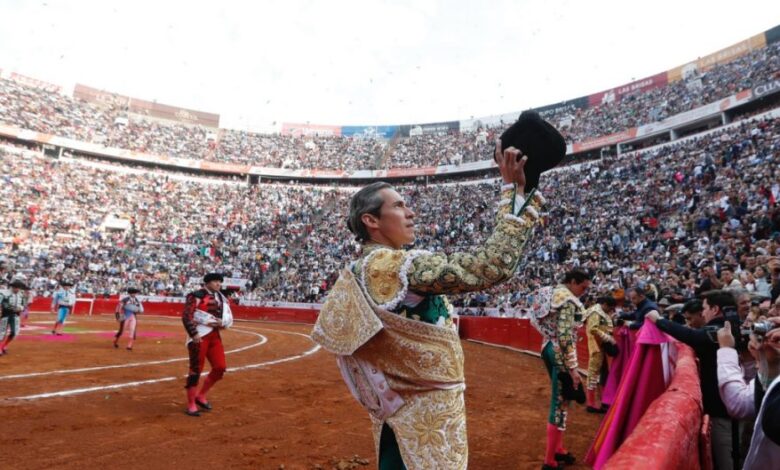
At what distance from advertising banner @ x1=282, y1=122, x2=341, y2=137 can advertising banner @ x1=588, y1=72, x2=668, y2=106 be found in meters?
27.0

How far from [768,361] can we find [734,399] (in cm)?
63

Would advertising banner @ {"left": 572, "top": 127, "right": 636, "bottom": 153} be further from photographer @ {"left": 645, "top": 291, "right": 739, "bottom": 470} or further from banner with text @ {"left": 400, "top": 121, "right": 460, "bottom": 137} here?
photographer @ {"left": 645, "top": 291, "right": 739, "bottom": 470}

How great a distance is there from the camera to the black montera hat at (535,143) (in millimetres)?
1524

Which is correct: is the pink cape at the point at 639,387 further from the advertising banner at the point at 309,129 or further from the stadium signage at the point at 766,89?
the advertising banner at the point at 309,129

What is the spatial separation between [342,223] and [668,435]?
3315 cm

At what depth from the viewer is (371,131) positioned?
165 feet

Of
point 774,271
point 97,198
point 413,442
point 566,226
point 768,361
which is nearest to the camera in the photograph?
point 413,442

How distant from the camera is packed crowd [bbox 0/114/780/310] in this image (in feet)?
46.6

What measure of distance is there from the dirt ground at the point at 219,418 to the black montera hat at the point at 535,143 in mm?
3438

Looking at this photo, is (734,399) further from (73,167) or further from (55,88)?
(55,88)

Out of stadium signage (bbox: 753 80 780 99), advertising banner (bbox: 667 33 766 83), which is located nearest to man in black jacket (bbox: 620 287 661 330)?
stadium signage (bbox: 753 80 780 99)

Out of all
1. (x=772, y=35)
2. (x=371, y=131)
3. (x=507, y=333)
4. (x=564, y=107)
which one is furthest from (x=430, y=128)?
(x=507, y=333)

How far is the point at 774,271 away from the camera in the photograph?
17.0 feet

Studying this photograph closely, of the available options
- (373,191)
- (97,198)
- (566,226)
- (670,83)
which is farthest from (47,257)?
(670,83)
